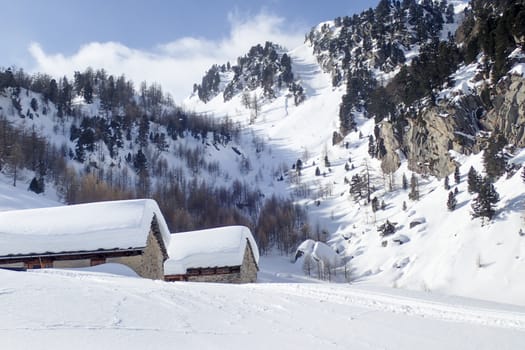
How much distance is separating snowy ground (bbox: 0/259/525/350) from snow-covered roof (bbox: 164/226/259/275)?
1516cm

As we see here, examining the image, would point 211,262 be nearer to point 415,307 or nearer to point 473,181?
point 415,307

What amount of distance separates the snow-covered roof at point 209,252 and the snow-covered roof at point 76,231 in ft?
19.5

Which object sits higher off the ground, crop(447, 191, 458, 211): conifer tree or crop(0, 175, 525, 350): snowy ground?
crop(447, 191, 458, 211): conifer tree

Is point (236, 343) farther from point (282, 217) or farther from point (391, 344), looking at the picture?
point (282, 217)

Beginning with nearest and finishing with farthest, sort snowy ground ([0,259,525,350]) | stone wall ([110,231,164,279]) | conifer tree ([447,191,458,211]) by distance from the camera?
snowy ground ([0,259,525,350]) < stone wall ([110,231,164,279]) < conifer tree ([447,191,458,211])

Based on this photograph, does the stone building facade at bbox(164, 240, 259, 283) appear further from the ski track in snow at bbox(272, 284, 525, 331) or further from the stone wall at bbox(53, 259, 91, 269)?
the ski track in snow at bbox(272, 284, 525, 331)

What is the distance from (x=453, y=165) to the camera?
250 ft

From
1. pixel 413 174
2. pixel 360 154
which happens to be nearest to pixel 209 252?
pixel 413 174

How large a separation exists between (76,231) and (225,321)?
14.1 metres

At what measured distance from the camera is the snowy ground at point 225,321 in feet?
19.0

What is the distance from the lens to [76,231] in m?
19.4

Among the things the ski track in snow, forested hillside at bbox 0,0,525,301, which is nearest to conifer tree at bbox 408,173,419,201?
forested hillside at bbox 0,0,525,301

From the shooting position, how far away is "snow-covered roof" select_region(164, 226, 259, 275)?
2561 cm

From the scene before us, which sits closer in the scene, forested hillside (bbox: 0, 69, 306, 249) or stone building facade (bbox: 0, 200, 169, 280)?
stone building facade (bbox: 0, 200, 169, 280)
